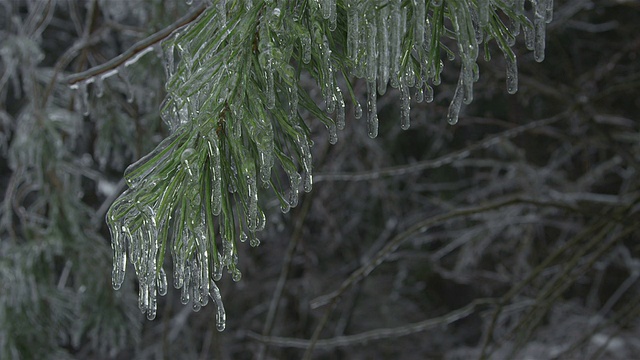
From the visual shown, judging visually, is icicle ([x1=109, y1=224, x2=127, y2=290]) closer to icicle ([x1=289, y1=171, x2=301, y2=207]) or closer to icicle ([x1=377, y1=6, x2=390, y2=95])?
icicle ([x1=289, y1=171, x2=301, y2=207])

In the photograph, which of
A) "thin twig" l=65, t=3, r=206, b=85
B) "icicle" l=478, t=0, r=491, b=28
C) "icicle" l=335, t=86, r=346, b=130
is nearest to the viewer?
"icicle" l=478, t=0, r=491, b=28

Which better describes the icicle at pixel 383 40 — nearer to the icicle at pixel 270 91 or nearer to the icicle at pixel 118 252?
the icicle at pixel 270 91

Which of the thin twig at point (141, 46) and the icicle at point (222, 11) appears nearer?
the icicle at point (222, 11)

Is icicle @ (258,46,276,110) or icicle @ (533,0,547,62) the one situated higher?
icicle @ (258,46,276,110)

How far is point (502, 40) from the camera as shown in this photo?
661 millimetres

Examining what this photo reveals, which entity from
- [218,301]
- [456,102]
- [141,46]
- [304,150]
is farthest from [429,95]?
[141,46]

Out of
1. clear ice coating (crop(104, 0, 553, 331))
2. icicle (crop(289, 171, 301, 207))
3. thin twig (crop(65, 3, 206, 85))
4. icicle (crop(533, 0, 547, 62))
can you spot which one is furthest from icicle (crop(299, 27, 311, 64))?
thin twig (crop(65, 3, 206, 85))

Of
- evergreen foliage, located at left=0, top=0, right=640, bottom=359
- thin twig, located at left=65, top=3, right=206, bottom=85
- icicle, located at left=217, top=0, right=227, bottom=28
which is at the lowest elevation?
evergreen foliage, located at left=0, top=0, right=640, bottom=359

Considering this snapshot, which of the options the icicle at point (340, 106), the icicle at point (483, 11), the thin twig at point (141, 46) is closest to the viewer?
the icicle at point (483, 11)

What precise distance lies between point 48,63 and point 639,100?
4.30 metres

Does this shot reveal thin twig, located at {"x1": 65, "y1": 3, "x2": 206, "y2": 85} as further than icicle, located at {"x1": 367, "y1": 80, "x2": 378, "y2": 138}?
Yes

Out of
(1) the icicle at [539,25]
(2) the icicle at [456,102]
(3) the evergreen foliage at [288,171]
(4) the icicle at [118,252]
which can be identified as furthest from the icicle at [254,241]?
(1) the icicle at [539,25]

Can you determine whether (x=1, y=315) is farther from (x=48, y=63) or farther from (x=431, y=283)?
(x=431, y=283)

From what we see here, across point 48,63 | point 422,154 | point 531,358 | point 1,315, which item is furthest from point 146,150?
point 422,154
